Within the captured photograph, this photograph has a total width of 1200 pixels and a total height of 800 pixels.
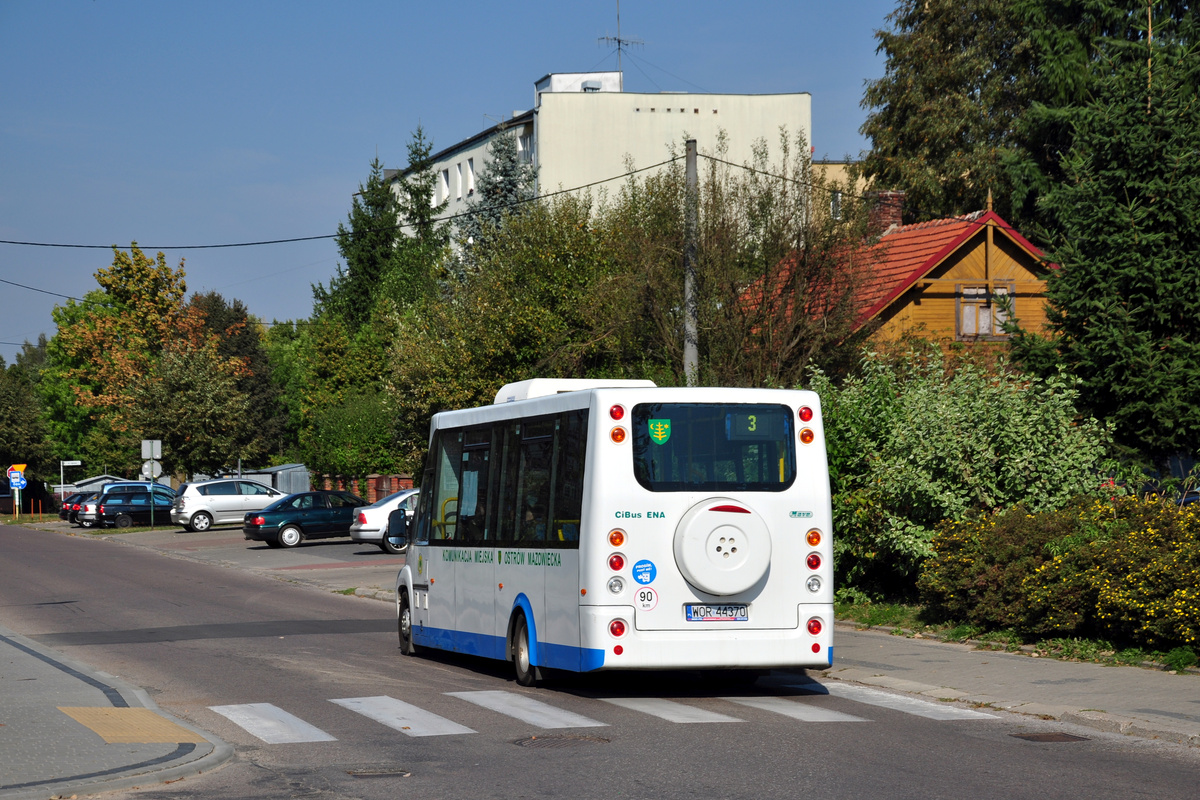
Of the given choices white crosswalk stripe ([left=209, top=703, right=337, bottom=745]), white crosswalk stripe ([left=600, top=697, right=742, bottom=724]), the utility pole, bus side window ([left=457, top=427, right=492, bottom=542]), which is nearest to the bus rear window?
white crosswalk stripe ([left=600, top=697, right=742, bottom=724])

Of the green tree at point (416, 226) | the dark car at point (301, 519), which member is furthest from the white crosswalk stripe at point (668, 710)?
the green tree at point (416, 226)

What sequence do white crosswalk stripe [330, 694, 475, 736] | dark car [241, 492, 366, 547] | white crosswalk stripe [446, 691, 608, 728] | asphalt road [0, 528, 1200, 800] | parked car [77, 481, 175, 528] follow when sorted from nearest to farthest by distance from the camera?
1. asphalt road [0, 528, 1200, 800]
2. white crosswalk stripe [330, 694, 475, 736]
3. white crosswalk stripe [446, 691, 608, 728]
4. dark car [241, 492, 366, 547]
5. parked car [77, 481, 175, 528]

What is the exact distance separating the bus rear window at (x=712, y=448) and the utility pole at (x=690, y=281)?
928cm

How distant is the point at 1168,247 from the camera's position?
64.8ft

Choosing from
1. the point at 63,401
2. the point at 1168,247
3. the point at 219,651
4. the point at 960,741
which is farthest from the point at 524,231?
the point at 63,401

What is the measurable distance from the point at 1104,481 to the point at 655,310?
10.2m

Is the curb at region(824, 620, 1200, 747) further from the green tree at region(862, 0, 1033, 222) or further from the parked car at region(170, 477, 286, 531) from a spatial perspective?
the parked car at region(170, 477, 286, 531)

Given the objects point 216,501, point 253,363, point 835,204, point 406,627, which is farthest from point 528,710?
point 253,363

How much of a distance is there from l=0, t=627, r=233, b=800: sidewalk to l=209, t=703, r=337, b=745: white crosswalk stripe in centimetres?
42

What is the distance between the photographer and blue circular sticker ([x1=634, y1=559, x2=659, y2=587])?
36.8 ft

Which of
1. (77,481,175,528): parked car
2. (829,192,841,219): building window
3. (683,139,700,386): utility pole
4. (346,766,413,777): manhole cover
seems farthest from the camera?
(77,481,175,528): parked car

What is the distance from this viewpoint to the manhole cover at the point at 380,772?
8.17m

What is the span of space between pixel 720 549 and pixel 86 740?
16.6 feet

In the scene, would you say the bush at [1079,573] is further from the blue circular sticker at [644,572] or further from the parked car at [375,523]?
the parked car at [375,523]
